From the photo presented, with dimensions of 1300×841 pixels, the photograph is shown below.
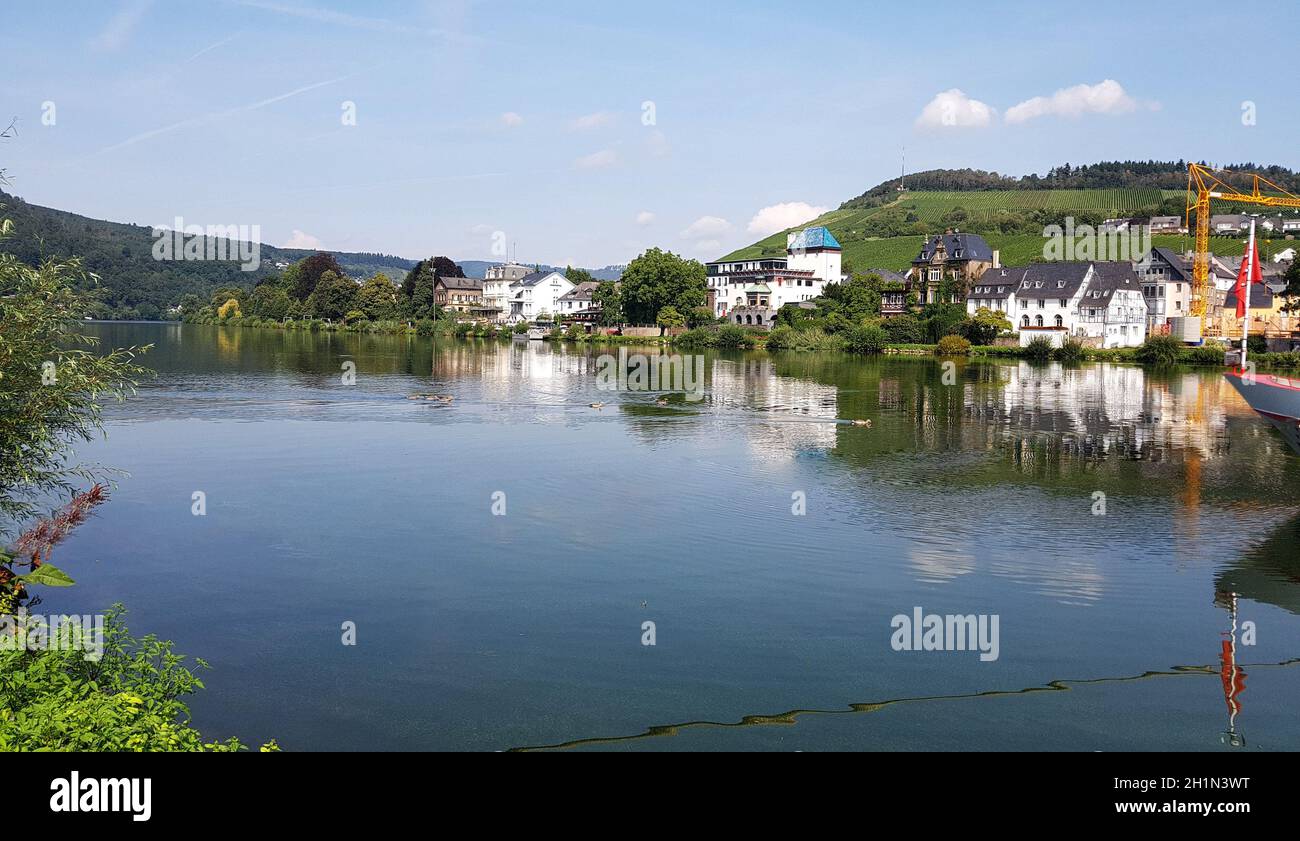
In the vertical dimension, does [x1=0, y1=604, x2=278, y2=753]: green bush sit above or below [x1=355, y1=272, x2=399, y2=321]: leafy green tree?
below

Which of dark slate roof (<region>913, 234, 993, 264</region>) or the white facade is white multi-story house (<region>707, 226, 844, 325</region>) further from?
the white facade

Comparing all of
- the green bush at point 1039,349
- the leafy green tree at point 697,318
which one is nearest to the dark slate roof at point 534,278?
the leafy green tree at point 697,318

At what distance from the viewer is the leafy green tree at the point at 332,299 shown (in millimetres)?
169875

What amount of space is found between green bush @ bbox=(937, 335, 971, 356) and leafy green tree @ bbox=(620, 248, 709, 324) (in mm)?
40724

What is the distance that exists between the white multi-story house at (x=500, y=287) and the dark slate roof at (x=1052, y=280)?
3553 inches

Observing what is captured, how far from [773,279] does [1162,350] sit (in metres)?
65.6

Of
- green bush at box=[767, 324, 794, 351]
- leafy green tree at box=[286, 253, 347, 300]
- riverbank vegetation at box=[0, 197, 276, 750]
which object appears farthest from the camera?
leafy green tree at box=[286, 253, 347, 300]

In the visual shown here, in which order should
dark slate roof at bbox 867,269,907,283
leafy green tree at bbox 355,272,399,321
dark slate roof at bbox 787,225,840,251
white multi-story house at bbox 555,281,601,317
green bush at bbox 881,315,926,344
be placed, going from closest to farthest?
green bush at bbox 881,315,926,344 → dark slate roof at bbox 867,269,907,283 → dark slate roof at bbox 787,225,840,251 → leafy green tree at bbox 355,272,399,321 → white multi-story house at bbox 555,281,601,317

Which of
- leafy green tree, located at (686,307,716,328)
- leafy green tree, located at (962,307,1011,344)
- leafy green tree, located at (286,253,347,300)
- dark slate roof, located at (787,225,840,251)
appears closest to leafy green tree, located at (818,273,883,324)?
leafy green tree, located at (962,307,1011,344)

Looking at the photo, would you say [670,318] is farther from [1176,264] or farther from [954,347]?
[1176,264]

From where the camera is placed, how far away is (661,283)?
13938cm

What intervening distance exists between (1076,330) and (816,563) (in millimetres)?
102814

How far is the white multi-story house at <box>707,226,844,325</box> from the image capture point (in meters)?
152
